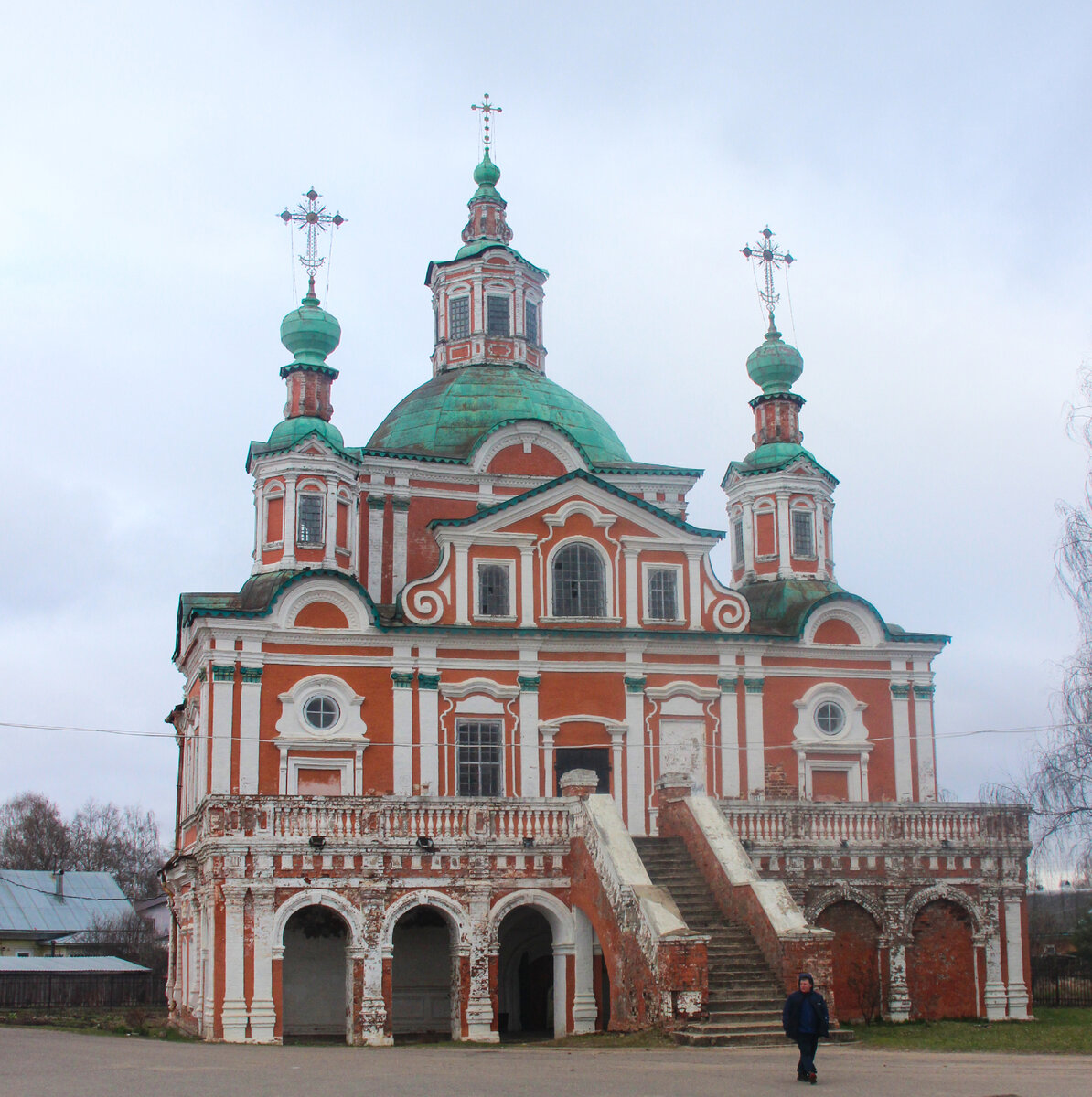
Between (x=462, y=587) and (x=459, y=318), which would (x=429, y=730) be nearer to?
(x=462, y=587)

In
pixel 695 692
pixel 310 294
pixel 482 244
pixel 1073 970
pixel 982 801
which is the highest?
pixel 482 244

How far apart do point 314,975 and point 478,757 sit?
6.10 m

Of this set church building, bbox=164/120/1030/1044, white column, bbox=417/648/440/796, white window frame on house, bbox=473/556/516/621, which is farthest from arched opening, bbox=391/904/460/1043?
white window frame on house, bbox=473/556/516/621

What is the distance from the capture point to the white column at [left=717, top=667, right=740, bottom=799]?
32594 mm

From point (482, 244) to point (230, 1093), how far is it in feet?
97.6

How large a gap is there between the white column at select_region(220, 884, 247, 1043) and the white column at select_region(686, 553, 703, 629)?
13043mm

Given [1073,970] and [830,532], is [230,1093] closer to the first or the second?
[830,532]

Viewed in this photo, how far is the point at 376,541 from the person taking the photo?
116 feet

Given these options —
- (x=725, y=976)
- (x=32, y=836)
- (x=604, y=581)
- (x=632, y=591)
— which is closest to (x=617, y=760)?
(x=632, y=591)

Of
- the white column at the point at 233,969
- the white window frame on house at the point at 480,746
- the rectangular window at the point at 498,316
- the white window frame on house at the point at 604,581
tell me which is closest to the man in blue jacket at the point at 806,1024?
the white column at the point at 233,969

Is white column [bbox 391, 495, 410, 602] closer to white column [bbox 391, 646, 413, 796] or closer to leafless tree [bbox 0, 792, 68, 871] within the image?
white column [bbox 391, 646, 413, 796]

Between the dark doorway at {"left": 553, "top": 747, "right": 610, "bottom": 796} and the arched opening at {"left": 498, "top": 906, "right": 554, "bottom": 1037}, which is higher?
the dark doorway at {"left": 553, "top": 747, "right": 610, "bottom": 796}

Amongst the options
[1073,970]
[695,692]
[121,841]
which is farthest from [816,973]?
[121,841]

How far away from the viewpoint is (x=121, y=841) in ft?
285
